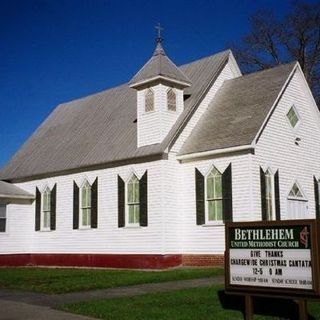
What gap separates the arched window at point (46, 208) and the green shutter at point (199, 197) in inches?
399

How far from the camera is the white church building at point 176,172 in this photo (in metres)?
22.4

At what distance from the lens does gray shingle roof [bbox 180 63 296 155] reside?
72.8ft

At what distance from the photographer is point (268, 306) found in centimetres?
1224

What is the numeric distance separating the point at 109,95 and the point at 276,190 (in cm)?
1371

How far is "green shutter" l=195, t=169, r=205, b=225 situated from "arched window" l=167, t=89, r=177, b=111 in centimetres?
347

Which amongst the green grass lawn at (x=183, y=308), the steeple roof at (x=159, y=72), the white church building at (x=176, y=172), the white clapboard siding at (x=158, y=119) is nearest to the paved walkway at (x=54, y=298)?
the green grass lawn at (x=183, y=308)

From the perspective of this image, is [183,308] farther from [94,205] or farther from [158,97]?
[94,205]

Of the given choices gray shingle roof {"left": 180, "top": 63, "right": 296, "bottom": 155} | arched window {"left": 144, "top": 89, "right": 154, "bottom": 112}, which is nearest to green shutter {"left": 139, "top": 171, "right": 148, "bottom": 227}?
gray shingle roof {"left": 180, "top": 63, "right": 296, "bottom": 155}

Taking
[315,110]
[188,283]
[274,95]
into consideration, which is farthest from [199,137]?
[188,283]

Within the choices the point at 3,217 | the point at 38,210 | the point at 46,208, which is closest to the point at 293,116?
the point at 46,208

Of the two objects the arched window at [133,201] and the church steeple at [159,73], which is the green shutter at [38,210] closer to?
the arched window at [133,201]

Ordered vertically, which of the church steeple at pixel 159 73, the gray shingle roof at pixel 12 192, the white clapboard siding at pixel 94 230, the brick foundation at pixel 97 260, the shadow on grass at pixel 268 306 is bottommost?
the shadow on grass at pixel 268 306

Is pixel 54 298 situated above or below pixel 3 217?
below

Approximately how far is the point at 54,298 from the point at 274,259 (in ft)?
20.9
